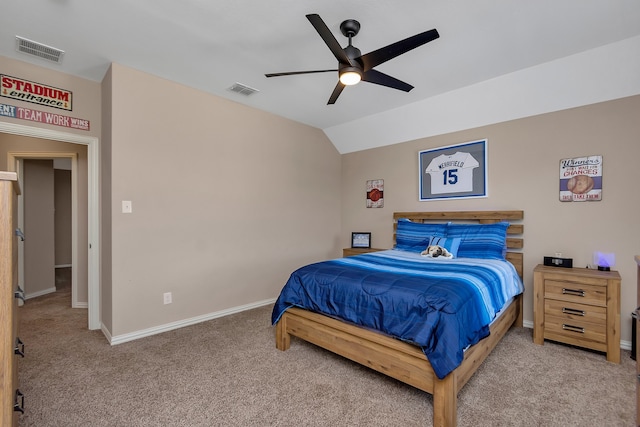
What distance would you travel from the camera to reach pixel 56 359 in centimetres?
244

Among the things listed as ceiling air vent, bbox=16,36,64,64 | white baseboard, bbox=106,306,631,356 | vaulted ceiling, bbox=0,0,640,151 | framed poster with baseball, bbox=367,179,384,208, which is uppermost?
vaulted ceiling, bbox=0,0,640,151

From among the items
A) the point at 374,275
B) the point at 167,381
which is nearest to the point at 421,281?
the point at 374,275

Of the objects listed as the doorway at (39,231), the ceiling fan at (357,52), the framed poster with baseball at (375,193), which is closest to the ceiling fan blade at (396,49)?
the ceiling fan at (357,52)

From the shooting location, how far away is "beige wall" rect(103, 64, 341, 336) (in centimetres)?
282

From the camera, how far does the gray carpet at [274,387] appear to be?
176 cm

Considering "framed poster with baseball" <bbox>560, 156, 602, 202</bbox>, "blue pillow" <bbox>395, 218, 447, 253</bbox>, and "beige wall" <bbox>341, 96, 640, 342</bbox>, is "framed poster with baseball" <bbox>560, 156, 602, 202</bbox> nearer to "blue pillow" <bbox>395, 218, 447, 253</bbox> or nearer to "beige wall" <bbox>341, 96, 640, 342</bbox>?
"beige wall" <bbox>341, 96, 640, 342</bbox>

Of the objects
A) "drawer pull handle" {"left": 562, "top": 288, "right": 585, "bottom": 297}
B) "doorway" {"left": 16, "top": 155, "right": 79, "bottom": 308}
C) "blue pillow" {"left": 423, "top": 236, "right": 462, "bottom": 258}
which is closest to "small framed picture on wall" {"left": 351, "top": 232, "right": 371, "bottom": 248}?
"blue pillow" {"left": 423, "top": 236, "right": 462, "bottom": 258}

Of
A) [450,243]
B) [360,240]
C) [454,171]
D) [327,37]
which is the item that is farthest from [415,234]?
[327,37]

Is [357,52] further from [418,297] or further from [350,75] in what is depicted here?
→ [418,297]

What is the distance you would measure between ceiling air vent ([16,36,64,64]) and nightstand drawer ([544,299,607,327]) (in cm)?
480

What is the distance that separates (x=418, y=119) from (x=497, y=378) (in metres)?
2.93

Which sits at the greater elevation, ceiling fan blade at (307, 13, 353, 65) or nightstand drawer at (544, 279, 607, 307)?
ceiling fan blade at (307, 13, 353, 65)

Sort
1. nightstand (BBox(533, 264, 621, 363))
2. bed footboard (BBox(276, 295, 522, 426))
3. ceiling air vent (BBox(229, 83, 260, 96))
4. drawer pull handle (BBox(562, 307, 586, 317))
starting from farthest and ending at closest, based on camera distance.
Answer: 1. ceiling air vent (BBox(229, 83, 260, 96))
2. drawer pull handle (BBox(562, 307, 586, 317))
3. nightstand (BBox(533, 264, 621, 363))
4. bed footboard (BBox(276, 295, 522, 426))

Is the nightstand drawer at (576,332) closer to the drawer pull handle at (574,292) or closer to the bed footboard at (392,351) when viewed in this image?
the drawer pull handle at (574,292)
